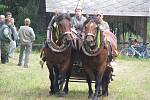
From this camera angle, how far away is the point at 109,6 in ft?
104

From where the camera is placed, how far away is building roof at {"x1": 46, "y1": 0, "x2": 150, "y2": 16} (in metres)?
31.2

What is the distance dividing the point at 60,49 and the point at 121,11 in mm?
19338

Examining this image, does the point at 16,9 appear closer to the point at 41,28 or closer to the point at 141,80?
the point at 41,28

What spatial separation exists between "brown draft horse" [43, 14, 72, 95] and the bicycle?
17006 mm

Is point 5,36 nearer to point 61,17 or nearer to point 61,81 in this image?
point 61,81

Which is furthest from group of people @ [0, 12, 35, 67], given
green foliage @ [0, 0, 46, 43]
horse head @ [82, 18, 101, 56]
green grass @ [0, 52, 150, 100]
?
green foliage @ [0, 0, 46, 43]

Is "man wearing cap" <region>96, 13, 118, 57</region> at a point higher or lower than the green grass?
higher

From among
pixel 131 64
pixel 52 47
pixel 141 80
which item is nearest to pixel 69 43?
pixel 52 47

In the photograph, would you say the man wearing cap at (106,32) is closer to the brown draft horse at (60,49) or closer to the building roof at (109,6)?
the brown draft horse at (60,49)

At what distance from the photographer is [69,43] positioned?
12.3 m

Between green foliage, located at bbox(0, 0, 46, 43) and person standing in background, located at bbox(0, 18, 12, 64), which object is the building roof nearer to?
green foliage, located at bbox(0, 0, 46, 43)

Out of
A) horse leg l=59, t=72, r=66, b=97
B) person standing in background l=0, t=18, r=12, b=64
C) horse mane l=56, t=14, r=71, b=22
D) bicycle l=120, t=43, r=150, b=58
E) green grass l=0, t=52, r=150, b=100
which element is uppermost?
horse mane l=56, t=14, r=71, b=22

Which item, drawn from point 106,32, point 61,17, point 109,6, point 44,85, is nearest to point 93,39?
point 61,17

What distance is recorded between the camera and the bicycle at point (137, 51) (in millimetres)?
29547
